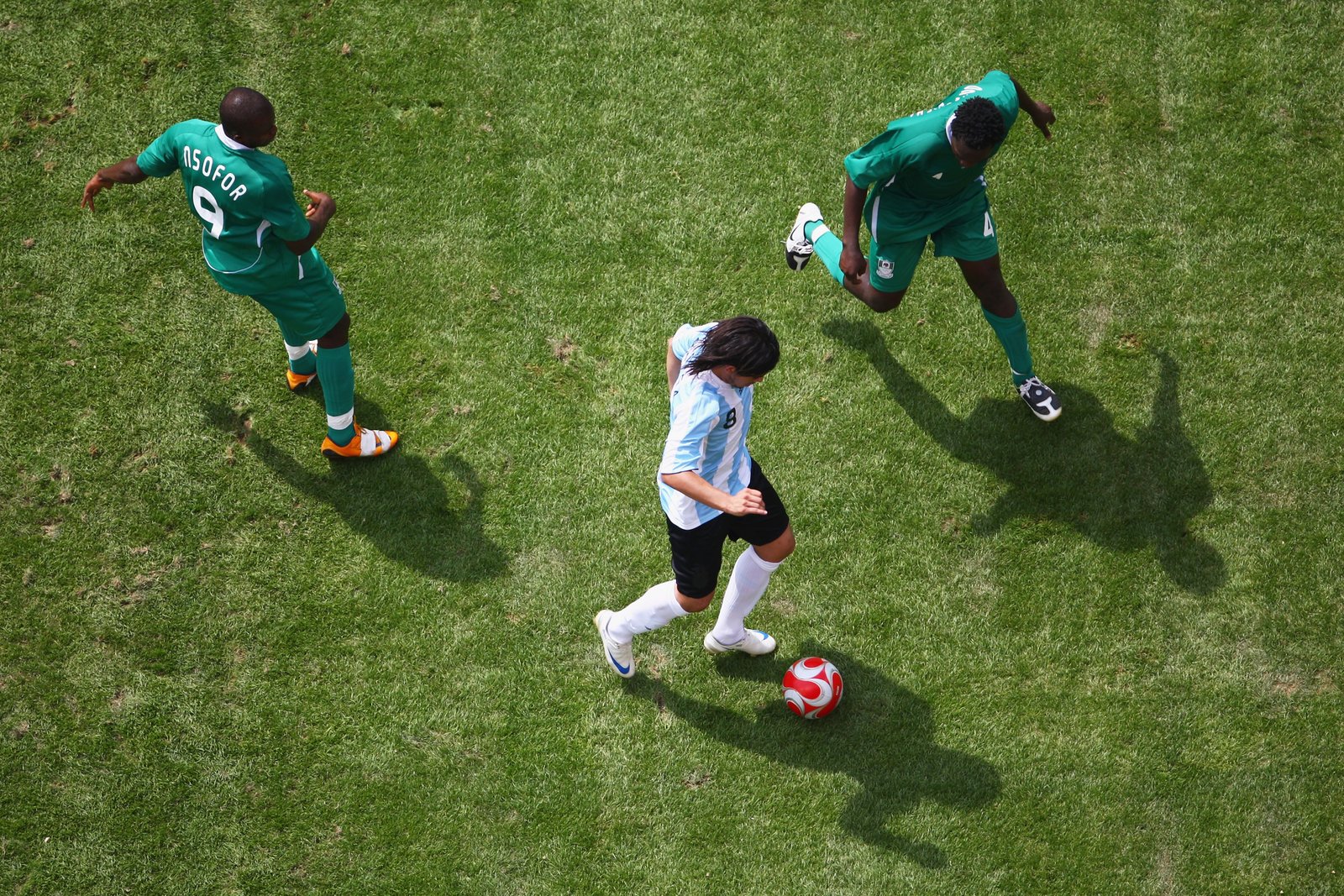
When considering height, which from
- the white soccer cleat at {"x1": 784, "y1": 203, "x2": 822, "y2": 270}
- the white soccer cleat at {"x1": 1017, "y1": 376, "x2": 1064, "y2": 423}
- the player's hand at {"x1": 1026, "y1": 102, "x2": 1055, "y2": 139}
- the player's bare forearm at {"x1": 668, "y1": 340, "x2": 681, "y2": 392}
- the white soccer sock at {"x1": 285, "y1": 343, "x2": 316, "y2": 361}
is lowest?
the white soccer sock at {"x1": 285, "y1": 343, "x2": 316, "y2": 361}

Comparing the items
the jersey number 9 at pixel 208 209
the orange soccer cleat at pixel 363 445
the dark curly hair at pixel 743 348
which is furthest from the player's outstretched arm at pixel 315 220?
the dark curly hair at pixel 743 348

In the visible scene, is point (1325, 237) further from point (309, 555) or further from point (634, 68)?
point (309, 555)

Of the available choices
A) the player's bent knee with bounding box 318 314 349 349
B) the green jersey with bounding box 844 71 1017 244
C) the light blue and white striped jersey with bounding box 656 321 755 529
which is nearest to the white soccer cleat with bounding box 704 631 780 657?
the light blue and white striped jersey with bounding box 656 321 755 529

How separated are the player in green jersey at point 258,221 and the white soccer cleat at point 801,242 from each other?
2.88m

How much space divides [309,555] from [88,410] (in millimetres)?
1802

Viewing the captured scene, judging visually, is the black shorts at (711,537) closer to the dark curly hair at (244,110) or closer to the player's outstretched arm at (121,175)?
the dark curly hair at (244,110)

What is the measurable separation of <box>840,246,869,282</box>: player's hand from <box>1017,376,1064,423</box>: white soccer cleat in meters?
1.47

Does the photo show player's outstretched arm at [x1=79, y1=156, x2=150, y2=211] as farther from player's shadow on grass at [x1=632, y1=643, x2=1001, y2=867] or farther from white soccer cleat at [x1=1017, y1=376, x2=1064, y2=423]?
white soccer cleat at [x1=1017, y1=376, x2=1064, y2=423]

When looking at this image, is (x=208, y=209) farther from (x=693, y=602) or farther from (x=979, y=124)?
(x=979, y=124)

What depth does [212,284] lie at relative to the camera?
6910mm

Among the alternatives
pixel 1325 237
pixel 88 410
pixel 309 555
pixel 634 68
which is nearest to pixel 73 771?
pixel 309 555

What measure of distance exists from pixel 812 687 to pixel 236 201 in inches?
156

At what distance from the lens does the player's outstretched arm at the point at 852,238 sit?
5.74m

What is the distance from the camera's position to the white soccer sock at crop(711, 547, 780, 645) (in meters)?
5.32
